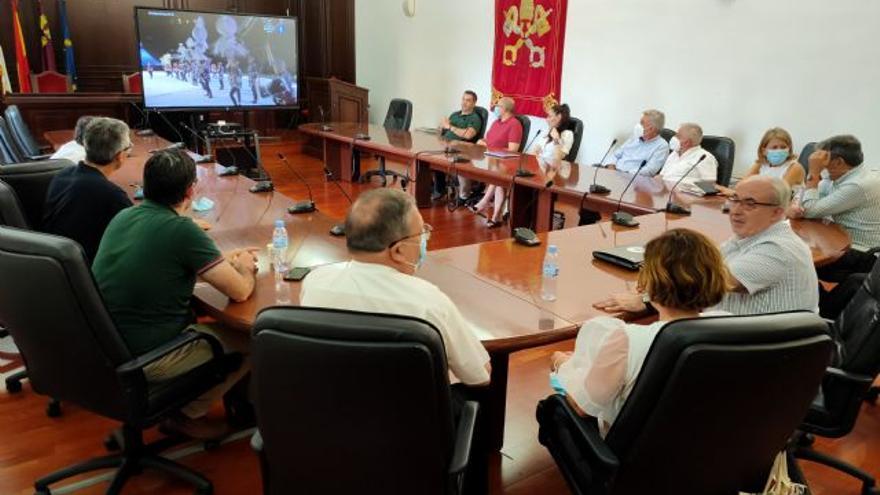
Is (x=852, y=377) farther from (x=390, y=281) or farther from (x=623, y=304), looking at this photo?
(x=390, y=281)

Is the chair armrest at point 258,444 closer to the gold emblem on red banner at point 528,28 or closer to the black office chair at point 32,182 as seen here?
the black office chair at point 32,182

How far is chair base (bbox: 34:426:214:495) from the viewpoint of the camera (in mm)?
1854

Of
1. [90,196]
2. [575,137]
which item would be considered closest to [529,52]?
[575,137]

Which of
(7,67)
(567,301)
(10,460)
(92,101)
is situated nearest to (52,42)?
(7,67)

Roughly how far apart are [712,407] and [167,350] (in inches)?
53.4

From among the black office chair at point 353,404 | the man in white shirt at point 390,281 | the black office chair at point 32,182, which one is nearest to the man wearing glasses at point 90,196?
the black office chair at point 32,182

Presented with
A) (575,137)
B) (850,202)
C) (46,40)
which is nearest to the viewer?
(850,202)

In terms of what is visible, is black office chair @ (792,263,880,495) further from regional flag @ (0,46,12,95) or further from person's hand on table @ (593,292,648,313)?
regional flag @ (0,46,12,95)

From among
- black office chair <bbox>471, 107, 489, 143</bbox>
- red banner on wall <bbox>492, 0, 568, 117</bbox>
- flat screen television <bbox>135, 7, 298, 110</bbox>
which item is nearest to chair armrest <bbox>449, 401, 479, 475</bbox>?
black office chair <bbox>471, 107, 489, 143</bbox>

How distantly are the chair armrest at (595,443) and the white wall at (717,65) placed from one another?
12.1 feet

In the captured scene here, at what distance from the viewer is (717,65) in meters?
4.75

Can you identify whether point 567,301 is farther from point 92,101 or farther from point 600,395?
point 92,101

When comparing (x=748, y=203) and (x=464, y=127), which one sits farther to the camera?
(x=464, y=127)

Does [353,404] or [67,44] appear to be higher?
[67,44]
